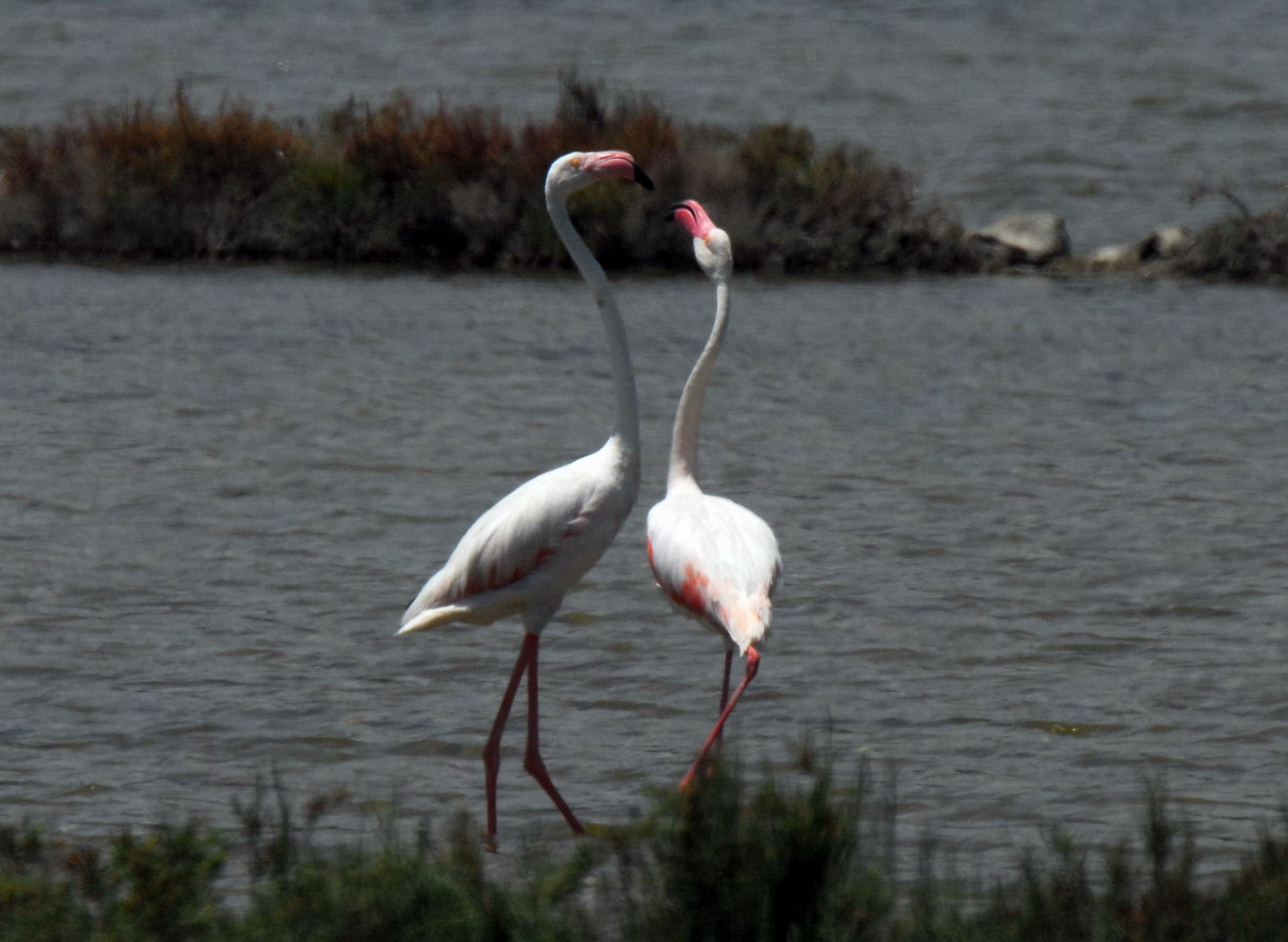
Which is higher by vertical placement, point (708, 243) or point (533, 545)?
point (708, 243)

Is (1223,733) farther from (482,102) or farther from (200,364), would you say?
(482,102)

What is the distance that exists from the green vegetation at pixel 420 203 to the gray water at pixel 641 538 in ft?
3.18

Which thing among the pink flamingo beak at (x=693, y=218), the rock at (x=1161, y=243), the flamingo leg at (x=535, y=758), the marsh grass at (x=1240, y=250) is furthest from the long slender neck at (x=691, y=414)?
the rock at (x=1161, y=243)

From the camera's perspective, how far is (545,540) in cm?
608

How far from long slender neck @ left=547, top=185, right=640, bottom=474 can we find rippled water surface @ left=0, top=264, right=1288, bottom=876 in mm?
1144

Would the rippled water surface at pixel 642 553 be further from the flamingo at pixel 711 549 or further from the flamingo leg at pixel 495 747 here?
the flamingo at pixel 711 549

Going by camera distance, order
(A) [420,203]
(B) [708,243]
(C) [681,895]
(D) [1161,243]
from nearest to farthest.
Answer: (C) [681,895]
(B) [708,243]
(A) [420,203]
(D) [1161,243]

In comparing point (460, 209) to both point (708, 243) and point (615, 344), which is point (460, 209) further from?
point (615, 344)

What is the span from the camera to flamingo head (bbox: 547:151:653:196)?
619 centimetres

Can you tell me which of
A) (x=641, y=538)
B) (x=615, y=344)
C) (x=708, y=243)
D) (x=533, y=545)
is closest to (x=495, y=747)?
(x=533, y=545)

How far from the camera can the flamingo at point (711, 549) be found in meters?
5.88

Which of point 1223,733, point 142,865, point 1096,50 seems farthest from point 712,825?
point 1096,50

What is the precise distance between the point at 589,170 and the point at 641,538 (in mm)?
4046

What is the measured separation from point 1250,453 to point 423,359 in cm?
612
